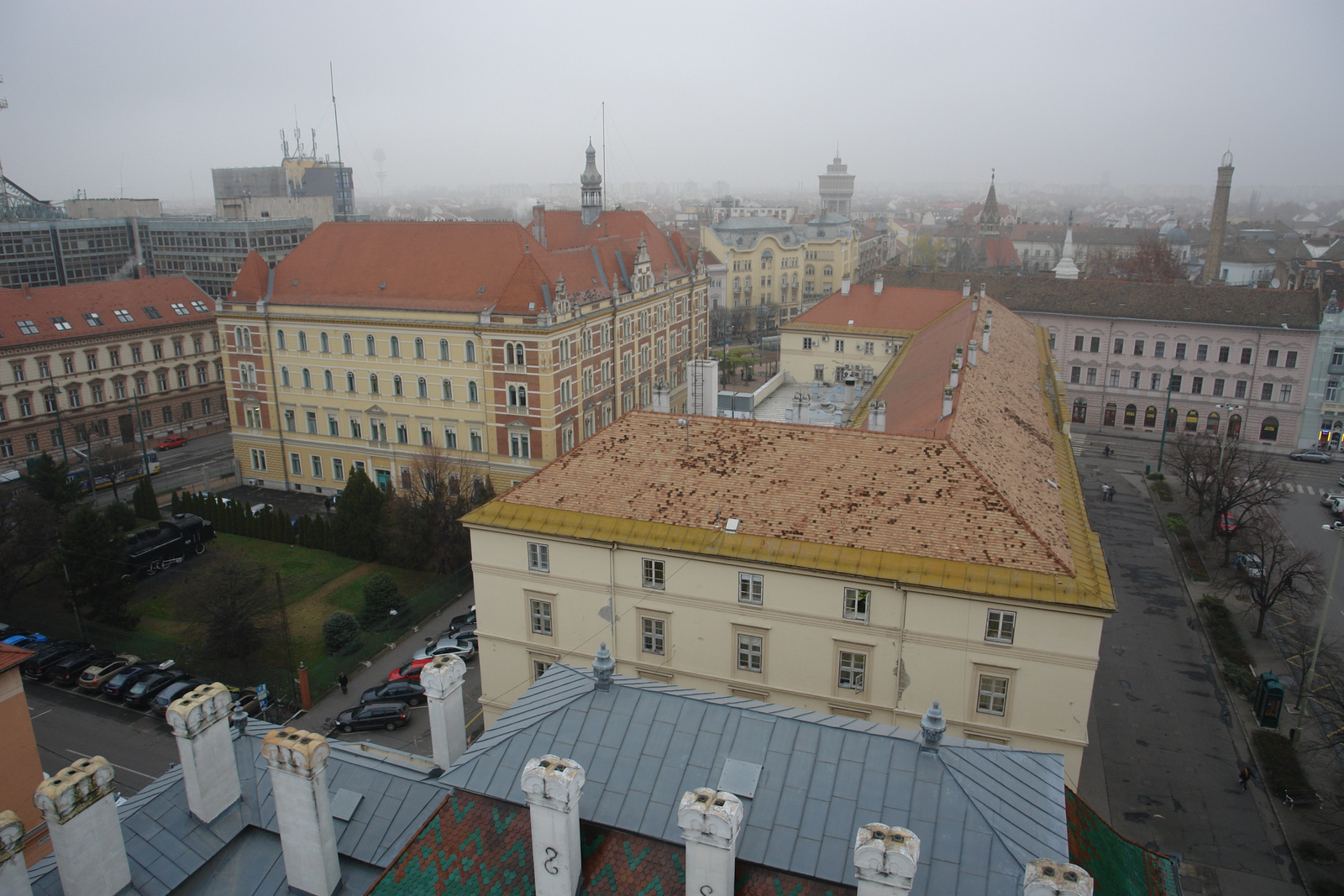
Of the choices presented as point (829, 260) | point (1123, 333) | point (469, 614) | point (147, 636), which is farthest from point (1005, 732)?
point (829, 260)

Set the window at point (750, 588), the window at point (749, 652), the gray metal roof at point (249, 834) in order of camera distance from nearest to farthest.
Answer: the gray metal roof at point (249, 834)
the window at point (750, 588)
the window at point (749, 652)

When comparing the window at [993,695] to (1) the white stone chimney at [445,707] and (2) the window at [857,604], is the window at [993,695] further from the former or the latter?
(1) the white stone chimney at [445,707]

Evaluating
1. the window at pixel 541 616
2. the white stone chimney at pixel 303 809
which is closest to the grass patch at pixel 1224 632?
the window at pixel 541 616

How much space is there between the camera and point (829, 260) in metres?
133

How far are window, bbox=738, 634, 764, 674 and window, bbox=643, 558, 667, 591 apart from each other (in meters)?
2.71

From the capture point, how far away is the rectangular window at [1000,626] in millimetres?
21516

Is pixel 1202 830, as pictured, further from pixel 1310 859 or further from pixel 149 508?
pixel 149 508

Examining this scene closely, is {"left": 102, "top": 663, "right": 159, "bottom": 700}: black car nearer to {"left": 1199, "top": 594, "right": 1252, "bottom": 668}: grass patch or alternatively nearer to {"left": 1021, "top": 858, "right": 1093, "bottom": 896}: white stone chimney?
{"left": 1021, "top": 858, "right": 1093, "bottom": 896}: white stone chimney

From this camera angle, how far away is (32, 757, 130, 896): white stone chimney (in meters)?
11.0

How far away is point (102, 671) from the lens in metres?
35.5

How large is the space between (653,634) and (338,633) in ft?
61.7

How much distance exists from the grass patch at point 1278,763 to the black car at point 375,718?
101 ft

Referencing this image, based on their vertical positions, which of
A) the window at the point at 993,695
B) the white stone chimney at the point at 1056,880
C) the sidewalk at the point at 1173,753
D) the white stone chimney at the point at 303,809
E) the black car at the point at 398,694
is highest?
the white stone chimney at the point at 1056,880

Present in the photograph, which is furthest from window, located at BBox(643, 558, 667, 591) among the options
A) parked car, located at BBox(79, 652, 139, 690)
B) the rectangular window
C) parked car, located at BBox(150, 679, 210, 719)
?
parked car, located at BBox(79, 652, 139, 690)
